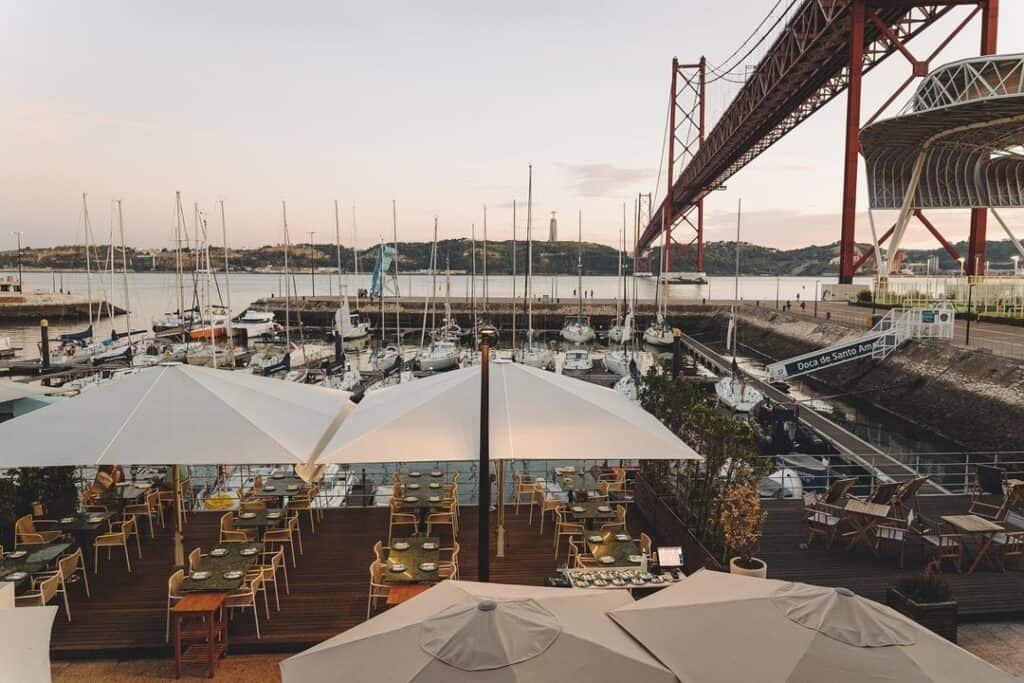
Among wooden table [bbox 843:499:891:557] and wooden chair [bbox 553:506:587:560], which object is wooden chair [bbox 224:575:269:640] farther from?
wooden table [bbox 843:499:891:557]

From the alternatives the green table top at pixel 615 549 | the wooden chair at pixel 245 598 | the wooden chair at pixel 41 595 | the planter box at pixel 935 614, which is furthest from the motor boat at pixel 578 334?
the wooden chair at pixel 41 595

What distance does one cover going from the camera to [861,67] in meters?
26.3

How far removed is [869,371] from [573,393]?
20.1 meters

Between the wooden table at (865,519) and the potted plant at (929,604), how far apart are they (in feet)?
5.53

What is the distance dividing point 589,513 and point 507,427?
192 cm

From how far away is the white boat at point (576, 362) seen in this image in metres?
25.8

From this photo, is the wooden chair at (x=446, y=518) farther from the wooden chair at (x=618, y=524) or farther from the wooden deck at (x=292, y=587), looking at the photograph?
the wooden chair at (x=618, y=524)

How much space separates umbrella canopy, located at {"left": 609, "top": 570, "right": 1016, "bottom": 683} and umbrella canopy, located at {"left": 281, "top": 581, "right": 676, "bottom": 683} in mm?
189

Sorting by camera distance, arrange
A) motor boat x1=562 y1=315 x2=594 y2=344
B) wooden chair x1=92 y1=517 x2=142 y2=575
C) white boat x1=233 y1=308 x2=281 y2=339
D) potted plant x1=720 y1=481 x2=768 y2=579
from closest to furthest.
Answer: potted plant x1=720 y1=481 x2=768 y2=579 → wooden chair x1=92 y1=517 x2=142 y2=575 → motor boat x1=562 y1=315 x2=594 y2=344 → white boat x1=233 y1=308 x2=281 y2=339

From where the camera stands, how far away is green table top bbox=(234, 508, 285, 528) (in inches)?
237

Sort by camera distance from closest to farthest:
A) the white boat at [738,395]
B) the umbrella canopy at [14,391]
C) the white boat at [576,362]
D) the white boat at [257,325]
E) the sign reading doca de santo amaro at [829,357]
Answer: the umbrella canopy at [14,391]
the white boat at [738,395]
the sign reading doca de santo amaro at [829,357]
the white boat at [576,362]
the white boat at [257,325]

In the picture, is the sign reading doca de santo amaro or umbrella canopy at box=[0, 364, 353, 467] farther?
the sign reading doca de santo amaro

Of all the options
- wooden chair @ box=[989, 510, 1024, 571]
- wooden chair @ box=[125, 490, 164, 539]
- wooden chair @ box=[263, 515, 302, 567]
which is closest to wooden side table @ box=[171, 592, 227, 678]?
wooden chair @ box=[263, 515, 302, 567]

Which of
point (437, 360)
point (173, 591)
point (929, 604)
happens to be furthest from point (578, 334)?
point (173, 591)
